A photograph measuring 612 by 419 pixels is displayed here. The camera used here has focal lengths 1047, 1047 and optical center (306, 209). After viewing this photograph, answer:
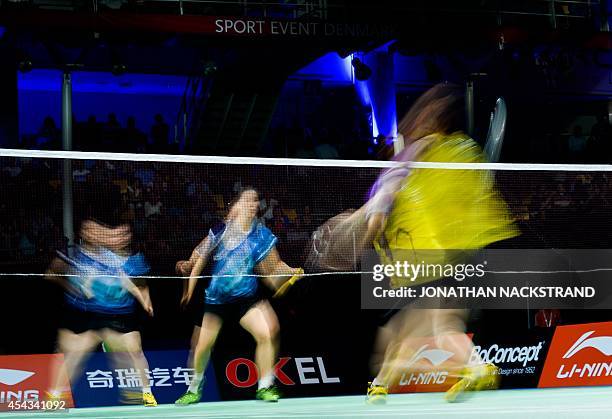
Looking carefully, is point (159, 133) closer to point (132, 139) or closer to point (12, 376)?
point (132, 139)

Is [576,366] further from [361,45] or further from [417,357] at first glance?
[361,45]

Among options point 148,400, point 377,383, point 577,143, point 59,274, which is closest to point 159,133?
point 577,143

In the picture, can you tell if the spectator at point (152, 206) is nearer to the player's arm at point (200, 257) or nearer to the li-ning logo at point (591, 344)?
the player's arm at point (200, 257)

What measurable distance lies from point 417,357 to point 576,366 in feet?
5.46

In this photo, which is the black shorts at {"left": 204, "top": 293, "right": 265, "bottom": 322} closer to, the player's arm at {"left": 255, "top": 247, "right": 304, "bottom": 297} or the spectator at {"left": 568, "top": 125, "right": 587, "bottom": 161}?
the player's arm at {"left": 255, "top": 247, "right": 304, "bottom": 297}

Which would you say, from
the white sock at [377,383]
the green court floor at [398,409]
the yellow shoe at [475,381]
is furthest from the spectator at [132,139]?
the yellow shoe at [475,381]

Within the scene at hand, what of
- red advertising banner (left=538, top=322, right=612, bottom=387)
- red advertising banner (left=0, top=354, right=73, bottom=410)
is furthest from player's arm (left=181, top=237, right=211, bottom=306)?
red advertising banner (left=538, top=322, right=612, bottom=387)

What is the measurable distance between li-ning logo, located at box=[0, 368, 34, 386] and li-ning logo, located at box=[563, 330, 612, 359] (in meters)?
4.90

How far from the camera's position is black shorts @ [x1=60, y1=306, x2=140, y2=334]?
8.84m

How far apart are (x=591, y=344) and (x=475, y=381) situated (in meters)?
1.34

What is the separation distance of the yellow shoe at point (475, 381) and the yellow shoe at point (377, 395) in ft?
1.70

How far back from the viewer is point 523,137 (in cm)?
1911

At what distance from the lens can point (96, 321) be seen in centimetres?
890

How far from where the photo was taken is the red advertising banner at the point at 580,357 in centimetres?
984
